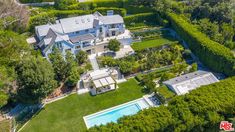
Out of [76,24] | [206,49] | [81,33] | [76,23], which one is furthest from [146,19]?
[206,49]

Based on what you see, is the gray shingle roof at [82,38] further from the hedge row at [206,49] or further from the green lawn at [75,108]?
the hedge row at [206,49]

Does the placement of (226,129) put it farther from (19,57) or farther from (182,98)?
(19,57)

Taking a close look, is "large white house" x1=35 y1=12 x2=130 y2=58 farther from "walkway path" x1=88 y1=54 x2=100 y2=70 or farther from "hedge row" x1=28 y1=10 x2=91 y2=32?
"hedge row" x1=28 y1=10 x2=91 y2=32

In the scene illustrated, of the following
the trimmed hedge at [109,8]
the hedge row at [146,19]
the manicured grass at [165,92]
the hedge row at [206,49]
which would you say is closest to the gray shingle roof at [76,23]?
the hedge row at [146,19]

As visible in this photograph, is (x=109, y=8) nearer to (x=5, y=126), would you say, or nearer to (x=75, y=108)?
(x=75, y=108)

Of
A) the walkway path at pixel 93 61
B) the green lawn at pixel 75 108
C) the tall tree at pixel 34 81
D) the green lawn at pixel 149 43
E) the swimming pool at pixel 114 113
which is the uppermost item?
the tall tree at pixel 34 81

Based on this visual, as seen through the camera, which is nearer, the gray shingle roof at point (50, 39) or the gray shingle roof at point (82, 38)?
the gray shingle roof at point (50, 39)

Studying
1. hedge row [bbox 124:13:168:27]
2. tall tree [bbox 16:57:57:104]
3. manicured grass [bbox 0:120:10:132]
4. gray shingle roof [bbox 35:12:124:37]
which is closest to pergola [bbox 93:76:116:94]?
tall tree [bbox 16:57:57:104]

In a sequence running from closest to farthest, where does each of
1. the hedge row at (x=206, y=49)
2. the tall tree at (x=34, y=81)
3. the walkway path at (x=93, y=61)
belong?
1. the tall tree at (x=34, y=81)
2. the hedge row at (x=206, y=49)
3. the walkway path at (x=93, y=61)
